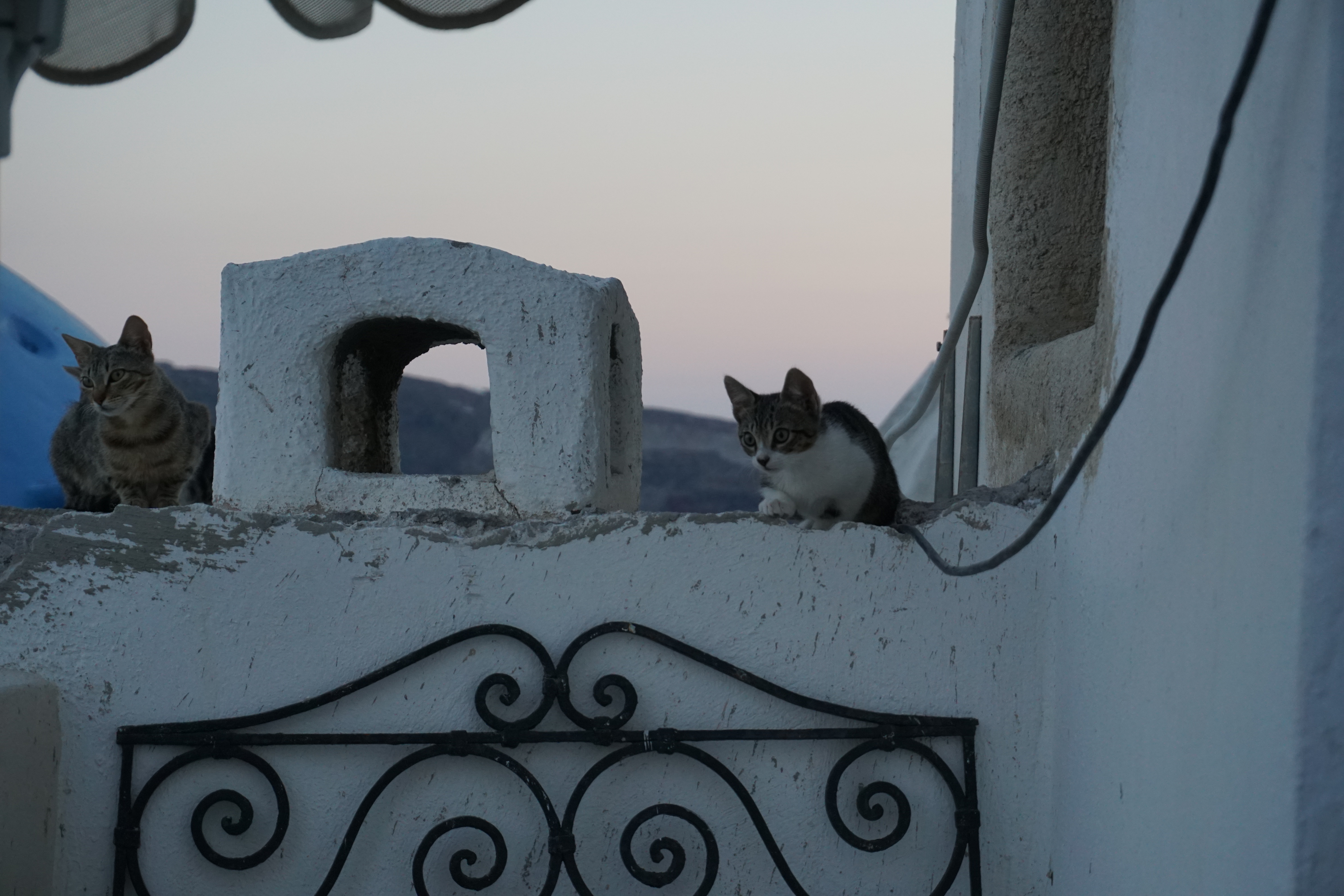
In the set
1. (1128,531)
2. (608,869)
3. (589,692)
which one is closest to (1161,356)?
(1128,531)

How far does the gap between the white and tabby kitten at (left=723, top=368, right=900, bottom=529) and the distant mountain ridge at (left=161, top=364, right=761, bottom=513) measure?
236 inches

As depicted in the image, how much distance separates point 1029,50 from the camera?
236 cm

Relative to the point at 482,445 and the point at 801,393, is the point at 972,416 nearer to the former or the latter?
the point at 801,393

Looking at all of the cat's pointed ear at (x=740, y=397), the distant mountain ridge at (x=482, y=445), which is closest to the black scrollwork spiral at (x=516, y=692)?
the cat's pointed ear at (x=740, y=397)

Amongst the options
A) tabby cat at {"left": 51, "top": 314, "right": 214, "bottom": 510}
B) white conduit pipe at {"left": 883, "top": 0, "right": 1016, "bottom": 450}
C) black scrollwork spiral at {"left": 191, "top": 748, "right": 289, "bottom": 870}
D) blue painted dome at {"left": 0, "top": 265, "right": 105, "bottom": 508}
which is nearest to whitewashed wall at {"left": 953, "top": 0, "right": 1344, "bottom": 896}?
white conduit pipe at {"left": 883, "top": 0, "right": 1016, "bottom": 450}

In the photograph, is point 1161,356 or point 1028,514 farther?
point 1028,514

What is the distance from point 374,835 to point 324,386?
788 millimetres

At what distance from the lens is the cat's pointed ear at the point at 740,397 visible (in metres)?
2.11

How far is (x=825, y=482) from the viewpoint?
1.92 metres

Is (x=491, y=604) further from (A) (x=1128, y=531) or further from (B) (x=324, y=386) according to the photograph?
(A) (x=1128, y=531)

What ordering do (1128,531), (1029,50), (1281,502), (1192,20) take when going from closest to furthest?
(1281,502) → (1192,20) → (1128,531) → (1029,50)

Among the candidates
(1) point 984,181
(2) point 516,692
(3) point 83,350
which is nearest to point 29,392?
(3) point 83,350

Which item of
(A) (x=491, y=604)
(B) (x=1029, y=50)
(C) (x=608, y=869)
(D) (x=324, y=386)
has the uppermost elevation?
(B) (x=1029, y=50)

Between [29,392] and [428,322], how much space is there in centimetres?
475
